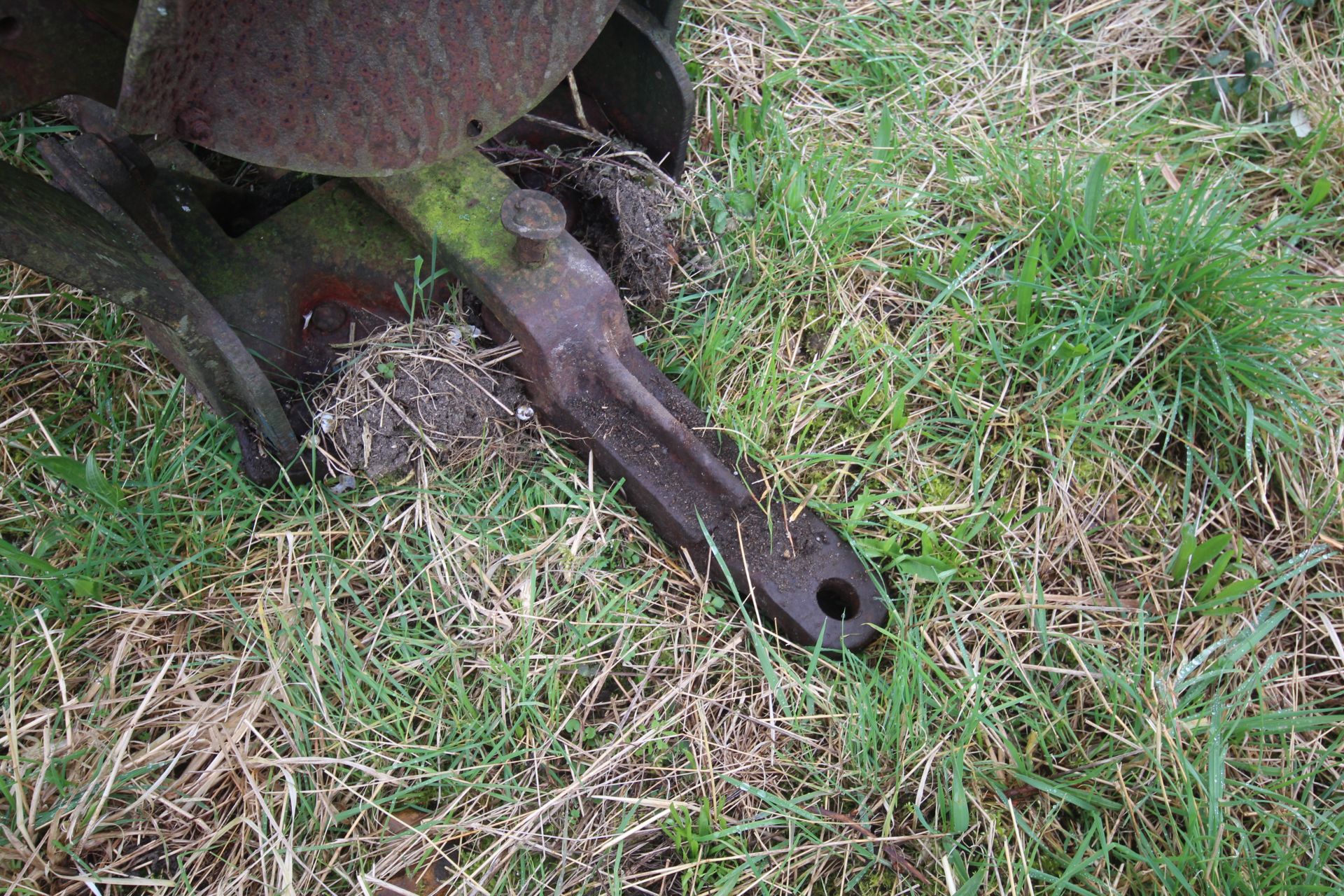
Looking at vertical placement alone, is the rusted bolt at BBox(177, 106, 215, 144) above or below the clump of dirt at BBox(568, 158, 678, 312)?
above

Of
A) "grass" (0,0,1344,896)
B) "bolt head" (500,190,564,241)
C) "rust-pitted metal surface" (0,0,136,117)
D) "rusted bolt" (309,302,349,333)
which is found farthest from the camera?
"rusted bolt" (309,302,349,333)

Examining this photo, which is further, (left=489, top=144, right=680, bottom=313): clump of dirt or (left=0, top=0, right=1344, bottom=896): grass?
(left=489, top=144, right=680, bottom=313): clump of dirt

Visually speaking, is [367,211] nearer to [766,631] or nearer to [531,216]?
[531,216]

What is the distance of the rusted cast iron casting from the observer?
1.48 metres

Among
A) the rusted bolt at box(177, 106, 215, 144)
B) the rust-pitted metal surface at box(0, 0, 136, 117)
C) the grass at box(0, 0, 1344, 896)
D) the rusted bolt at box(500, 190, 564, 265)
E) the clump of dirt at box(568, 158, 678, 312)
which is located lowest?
the grass at box(0, 0, 1344, 896)

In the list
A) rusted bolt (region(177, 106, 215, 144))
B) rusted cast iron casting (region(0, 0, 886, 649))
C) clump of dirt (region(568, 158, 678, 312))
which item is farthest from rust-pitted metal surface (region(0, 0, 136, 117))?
clump of dirt (region(568, 158, 678, 312))

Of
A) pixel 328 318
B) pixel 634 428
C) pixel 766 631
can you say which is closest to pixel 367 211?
pixel 328 318

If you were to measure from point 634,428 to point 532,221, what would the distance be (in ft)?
1.43

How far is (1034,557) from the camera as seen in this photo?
1.87 m

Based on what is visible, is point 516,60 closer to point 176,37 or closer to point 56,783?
point 176,37

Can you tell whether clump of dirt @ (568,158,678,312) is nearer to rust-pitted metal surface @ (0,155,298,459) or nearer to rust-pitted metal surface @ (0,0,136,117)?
rust-pitted metal surface @ (0,155,298,459)

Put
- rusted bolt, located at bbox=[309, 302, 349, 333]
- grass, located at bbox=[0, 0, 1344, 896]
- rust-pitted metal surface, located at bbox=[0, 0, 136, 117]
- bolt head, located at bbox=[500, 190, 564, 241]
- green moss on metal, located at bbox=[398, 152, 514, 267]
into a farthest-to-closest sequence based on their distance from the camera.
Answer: rusted bolt, located at bbox=[309, 302, 349, 333] → green moss on metal, located at bbox=[398, 152, 514, 267] → bolt head, located at bbox=[500, 190, 564, 241] → grass, located at bbox=[0, 0, 1344, 896] → rust-pitted metal surface, located at bbox=[0, 0, 136, 117]

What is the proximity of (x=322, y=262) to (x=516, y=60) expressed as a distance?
605 millimetres

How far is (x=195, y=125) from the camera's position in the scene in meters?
1.49
